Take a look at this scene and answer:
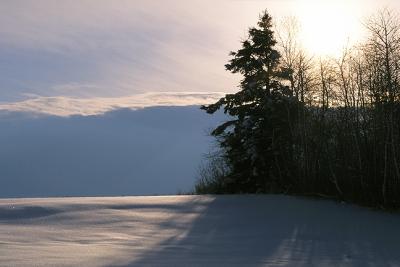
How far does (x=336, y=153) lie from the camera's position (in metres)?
16.9

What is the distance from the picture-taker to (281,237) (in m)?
9.51

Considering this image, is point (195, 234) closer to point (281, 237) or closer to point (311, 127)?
point (281, 237)

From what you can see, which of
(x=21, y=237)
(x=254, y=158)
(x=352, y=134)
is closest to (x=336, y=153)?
(x=352, y=134)

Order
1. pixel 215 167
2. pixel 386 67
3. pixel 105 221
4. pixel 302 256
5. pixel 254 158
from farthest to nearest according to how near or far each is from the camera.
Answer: pixel 215 167, pixel 254 158, pixel 386 67, pixel 105 221, pixel 302 256

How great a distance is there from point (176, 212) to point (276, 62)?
37.7 feet

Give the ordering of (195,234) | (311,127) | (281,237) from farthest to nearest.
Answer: (311,127), (281,237), (195,234)

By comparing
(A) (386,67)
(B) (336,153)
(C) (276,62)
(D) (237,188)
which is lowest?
(D) (237,188)

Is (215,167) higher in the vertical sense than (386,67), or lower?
lower

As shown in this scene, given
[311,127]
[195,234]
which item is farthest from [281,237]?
[311,127]

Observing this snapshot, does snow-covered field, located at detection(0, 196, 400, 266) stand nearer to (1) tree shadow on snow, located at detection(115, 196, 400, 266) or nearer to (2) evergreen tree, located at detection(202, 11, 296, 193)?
(1) tree shadow on snow, located at detection(115, 196, 400, 266)

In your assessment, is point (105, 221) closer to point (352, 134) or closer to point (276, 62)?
point (352, 134)

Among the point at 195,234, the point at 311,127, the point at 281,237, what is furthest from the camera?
the point at 311,127

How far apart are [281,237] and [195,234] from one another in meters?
1.63

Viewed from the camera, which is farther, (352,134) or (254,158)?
(254,158)
